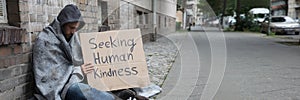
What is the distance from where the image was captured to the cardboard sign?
2.61 meters

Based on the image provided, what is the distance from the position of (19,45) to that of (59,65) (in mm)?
364

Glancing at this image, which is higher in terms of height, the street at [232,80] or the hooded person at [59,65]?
the hooded person at [59,65]

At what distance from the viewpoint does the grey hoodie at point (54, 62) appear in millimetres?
2219

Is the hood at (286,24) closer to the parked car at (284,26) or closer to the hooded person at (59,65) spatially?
the parked car at (284,26)

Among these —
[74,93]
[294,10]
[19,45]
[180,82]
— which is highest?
[294,10]

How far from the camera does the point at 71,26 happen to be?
2.36m

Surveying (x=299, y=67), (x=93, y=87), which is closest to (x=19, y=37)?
(x=93, y=87)

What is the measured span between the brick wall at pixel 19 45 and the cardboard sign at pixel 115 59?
45cm

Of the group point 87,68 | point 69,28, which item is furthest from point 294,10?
point 69,28

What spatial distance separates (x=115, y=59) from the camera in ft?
8.92

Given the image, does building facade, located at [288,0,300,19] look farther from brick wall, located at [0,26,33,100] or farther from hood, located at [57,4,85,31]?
brick wall, located at [0,26,33,100]

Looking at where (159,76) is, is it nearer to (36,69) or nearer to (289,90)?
(289,90)

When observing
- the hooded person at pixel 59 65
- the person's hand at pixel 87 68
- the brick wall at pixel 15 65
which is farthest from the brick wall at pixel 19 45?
the person's hand at pixel 87 68

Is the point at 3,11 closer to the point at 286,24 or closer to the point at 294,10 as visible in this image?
the point at 286,24
